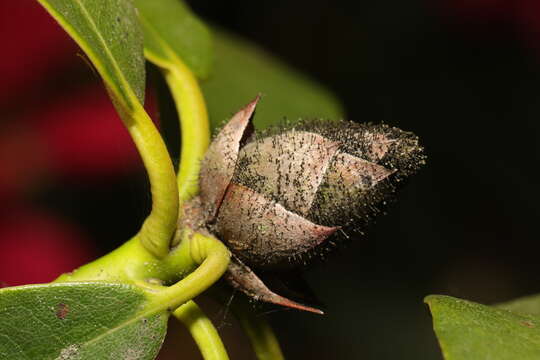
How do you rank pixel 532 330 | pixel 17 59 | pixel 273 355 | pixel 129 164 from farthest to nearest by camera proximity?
pixel 129 164 → pixel 17 59 → pixel 273 355 → pixel 532 330

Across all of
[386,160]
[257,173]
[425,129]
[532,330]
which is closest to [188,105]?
[257,173]

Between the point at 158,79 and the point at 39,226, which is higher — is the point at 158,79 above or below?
above

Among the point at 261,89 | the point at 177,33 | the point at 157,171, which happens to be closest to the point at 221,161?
the point at 157,171

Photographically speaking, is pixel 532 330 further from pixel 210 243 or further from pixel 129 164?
pixel 129 164

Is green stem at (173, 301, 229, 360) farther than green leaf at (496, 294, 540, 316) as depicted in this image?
No


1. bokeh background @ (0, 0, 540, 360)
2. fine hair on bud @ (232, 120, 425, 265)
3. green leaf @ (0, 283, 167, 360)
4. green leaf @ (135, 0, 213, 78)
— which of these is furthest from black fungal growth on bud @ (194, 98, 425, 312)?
bokeh background @ (0, 0, 540, 360)

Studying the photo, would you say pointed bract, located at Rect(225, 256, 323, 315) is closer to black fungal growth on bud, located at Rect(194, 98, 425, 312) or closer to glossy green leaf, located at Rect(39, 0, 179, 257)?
black fungal growth on bud, located at Rect(194, 98, 425, 312)

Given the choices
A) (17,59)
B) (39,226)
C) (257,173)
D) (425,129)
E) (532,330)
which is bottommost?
(39,226)
